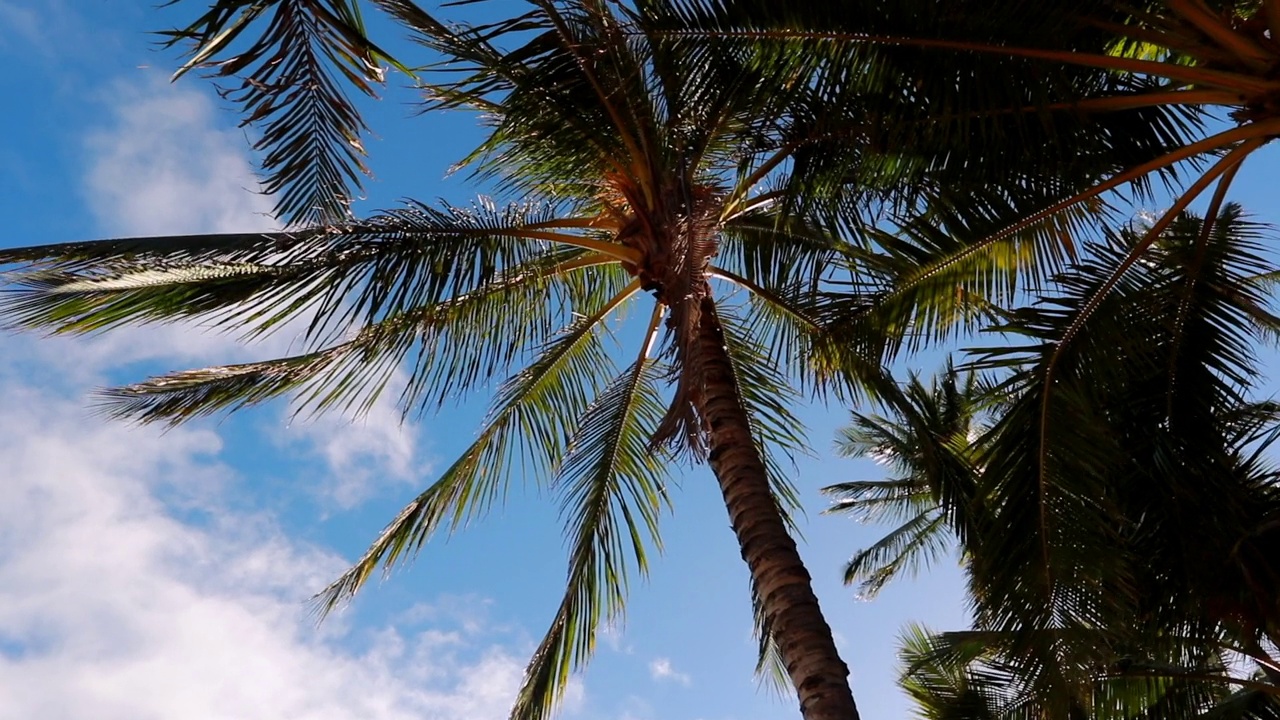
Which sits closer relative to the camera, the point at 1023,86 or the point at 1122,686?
the point at 1023,86

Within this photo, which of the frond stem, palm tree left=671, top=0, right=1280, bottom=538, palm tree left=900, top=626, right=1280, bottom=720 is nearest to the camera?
palm tree left=671, top=0, right=1280, bottom=538

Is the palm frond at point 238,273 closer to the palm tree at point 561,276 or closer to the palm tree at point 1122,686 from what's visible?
the palm tree at point 561,276

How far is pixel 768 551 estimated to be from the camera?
19.6ft

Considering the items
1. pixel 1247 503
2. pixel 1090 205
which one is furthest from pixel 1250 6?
pixel 1247 503

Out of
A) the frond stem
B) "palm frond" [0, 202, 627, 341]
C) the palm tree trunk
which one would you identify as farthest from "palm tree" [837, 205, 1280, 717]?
"palm frond" [0, 202, 627, 341]

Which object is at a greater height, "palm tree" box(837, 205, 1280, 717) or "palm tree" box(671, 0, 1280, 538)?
"palm tree" box(671, 0, 1280, 538)

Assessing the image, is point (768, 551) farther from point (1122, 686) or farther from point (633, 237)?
point (1122, 686)

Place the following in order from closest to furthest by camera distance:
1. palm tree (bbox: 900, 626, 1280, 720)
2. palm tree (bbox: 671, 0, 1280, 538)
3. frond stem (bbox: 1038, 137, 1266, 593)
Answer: palm tree (bbox: 671, 0, 1280, 538) → frond stem (bbox: 1038, 137, 1266, 593) → palm tree (bbox: 900, 626, 1280, 720)

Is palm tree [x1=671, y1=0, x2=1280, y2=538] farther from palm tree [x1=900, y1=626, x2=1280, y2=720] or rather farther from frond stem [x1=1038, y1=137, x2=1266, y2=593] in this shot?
palm tree [x1=900, y1=626, x2=1280, y2=720]

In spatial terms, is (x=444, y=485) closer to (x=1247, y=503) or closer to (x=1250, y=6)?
(x=1247, y=503)

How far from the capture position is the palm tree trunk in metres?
5.34

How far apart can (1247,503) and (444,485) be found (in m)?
5.78

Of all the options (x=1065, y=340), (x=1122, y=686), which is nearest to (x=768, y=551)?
(x=1065, y=340)

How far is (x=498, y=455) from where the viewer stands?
834 centimetres
